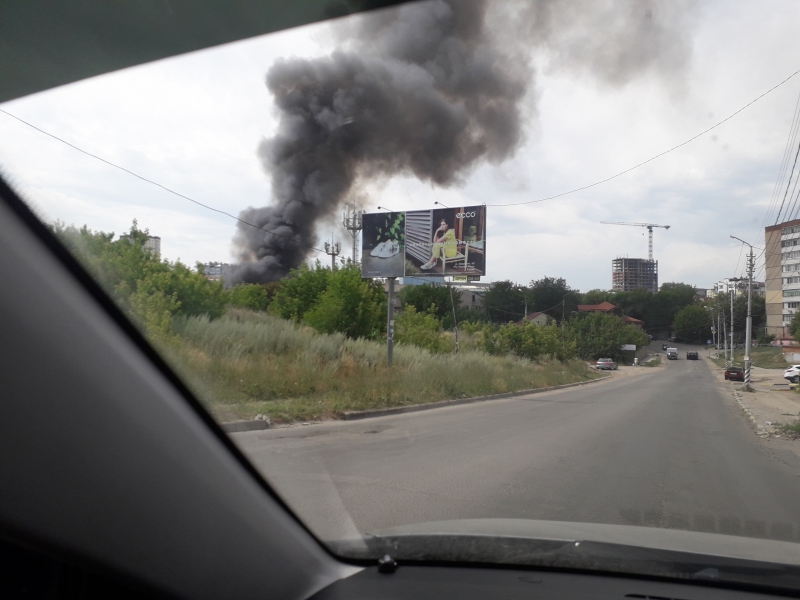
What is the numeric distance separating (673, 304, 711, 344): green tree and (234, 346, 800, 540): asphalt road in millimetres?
88660

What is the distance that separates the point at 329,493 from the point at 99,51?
11.3 ft

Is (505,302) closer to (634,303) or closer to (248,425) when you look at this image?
(634,303)

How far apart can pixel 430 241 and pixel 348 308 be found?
4440mm

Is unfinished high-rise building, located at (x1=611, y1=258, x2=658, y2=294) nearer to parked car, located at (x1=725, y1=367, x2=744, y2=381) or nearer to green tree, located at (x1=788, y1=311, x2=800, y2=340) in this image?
green tree, located at (x1=788, y1=311, x2=800, y2=340)

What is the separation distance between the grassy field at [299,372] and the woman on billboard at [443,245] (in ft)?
14.1

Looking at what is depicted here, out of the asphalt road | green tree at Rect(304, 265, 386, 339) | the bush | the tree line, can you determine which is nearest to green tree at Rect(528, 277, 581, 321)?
the tree line

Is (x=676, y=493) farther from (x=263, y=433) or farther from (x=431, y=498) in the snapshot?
(x=263, y=433)

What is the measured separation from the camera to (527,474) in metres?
6.66

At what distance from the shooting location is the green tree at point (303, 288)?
79.6 ft

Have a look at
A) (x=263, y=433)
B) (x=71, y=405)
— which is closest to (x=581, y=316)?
(x=263, y=433)

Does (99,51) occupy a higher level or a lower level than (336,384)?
higher

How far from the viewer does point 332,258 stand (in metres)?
26.8

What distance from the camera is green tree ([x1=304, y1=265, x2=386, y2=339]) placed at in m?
→ 24.9

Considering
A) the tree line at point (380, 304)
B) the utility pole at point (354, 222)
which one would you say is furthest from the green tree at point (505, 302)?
the utility pole at point (354, 222)
